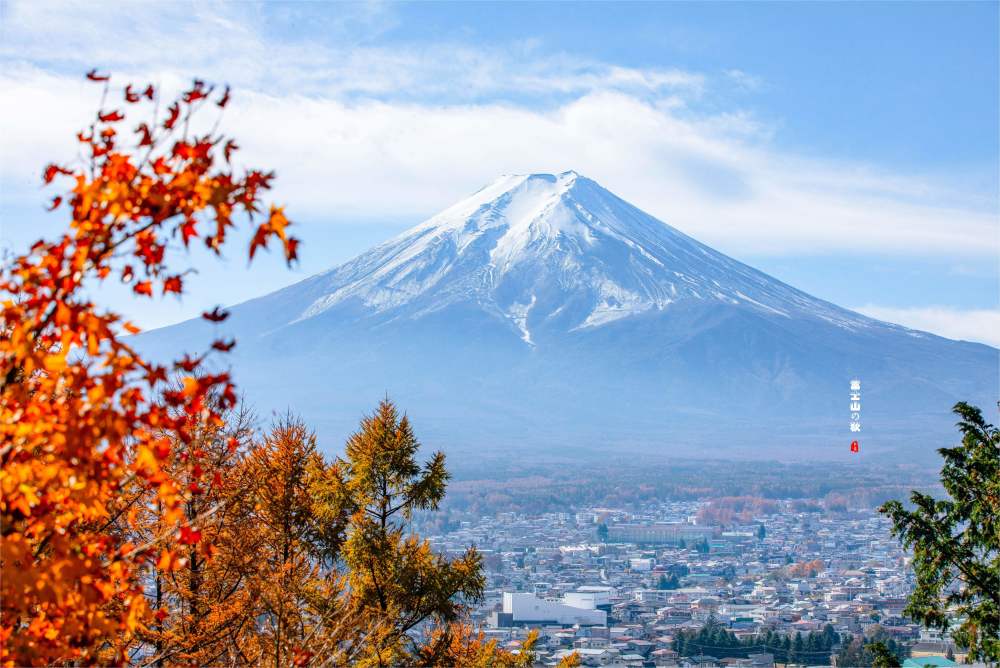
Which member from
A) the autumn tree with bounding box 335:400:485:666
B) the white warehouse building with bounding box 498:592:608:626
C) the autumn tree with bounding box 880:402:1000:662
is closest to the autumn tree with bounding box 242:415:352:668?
the autumn tree with bounding box 335:400:485:666

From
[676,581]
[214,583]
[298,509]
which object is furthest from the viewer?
[676,581]

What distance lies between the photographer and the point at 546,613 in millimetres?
57469

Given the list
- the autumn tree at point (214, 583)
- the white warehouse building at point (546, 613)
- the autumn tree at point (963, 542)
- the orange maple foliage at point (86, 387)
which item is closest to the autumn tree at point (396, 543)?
the autumn tree at point (214, 583)

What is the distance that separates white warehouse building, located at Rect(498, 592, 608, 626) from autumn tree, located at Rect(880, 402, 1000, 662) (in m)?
40.4

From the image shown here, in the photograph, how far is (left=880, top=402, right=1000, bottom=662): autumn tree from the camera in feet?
40.2

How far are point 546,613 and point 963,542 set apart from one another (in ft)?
151

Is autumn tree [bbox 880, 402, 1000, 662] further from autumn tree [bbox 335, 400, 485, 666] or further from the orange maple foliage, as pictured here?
the orange maple foliage

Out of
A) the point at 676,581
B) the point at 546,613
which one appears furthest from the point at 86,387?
the point at 676,581

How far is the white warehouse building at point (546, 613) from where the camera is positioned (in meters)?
55.2

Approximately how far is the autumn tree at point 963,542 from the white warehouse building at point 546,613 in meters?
40.4

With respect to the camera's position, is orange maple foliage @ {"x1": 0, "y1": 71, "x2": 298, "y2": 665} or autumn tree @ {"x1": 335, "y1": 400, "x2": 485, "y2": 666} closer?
orange maple foliage @ {"x1": 0, "y1": 71, "x2": 298, "y2": 665}

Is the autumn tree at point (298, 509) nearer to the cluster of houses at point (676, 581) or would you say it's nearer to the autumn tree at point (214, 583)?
the autumn tree at point (214, 583)

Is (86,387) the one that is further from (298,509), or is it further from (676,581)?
(676,581)

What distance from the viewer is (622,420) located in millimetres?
193625
